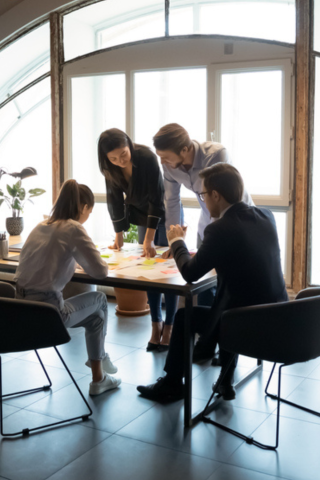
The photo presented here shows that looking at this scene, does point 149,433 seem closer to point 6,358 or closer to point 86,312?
point 86,312

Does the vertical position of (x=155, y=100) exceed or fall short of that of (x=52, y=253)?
it exceeds it

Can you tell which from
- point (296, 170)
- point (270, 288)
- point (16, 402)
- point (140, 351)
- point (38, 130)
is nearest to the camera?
point (270, 288)

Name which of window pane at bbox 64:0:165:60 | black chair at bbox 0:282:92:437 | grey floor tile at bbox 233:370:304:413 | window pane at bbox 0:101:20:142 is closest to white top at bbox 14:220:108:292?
black chair at bbox 0:282:92:437

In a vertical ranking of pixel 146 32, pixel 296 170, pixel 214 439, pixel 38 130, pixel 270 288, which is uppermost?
pixel 146 32

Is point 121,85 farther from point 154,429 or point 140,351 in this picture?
point 154,429

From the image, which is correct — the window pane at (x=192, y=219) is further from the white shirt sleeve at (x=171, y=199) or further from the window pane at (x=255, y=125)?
the white shirt sleeve at (x=171, y=199)

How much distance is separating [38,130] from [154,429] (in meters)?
4.55

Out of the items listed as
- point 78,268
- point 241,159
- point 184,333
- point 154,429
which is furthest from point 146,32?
point 154,429

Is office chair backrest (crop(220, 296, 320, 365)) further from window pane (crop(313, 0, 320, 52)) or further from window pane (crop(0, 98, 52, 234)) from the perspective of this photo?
window pane (crop(0, 98, 52, 234))

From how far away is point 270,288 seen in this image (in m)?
2.70

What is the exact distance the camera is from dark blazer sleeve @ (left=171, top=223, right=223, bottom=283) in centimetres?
264

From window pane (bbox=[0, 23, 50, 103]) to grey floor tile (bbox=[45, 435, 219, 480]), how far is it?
180 inches

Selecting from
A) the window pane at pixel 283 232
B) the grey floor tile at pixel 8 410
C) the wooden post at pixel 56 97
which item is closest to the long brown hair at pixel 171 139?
the grey floor tile at pixel 8 410

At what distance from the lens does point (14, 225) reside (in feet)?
15.5
